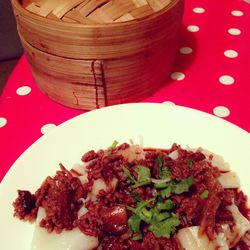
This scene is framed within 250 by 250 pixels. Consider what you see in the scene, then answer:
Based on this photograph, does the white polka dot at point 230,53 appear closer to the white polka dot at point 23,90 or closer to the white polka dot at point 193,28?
the white polka dot at point 193,28

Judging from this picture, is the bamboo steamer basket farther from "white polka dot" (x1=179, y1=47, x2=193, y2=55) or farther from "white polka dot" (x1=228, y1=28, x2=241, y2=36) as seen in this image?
"white polka dot" (x1=228, y1=28, x2=241, y2=36)

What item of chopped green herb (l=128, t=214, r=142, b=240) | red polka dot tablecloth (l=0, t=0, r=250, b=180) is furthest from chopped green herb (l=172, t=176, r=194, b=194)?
red polka dot tablecloth (l=0, t=0, r=250, b=180)

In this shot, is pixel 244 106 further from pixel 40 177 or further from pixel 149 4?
pixel 40 177

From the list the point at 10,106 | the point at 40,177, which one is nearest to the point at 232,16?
the point at 10,106

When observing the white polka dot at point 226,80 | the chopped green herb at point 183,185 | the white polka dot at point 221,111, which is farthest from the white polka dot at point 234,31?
the chopped green herb at point 183,185

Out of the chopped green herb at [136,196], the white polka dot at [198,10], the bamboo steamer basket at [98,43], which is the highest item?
the bamboo steamer basket at [98,43]

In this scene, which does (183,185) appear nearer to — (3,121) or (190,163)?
(190,163)

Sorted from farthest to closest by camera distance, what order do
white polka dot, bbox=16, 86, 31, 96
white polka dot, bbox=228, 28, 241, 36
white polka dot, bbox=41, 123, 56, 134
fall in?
white polka dot, bbox=228, 28, 241, 36
white polka dot, bbox=16, 86, 31, 96
white polka dot, bbox=41, 123, 56, 134
